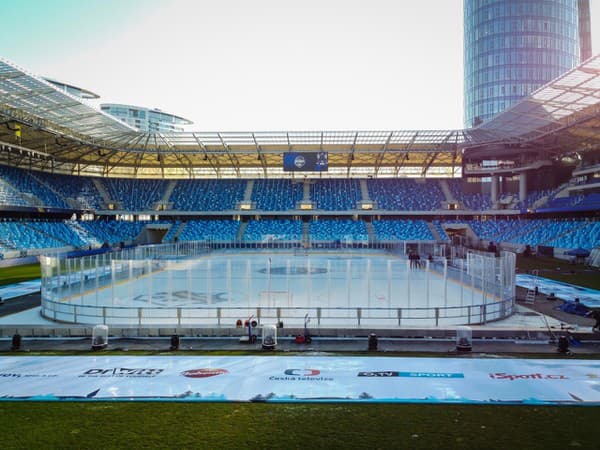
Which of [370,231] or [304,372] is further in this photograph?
[370,231]

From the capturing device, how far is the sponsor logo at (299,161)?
5922cm

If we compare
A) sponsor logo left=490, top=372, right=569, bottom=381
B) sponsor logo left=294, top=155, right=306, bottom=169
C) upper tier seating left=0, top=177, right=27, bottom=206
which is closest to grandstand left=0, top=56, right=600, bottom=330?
sponsor logo left=294, top=155, right=306, bottom=169

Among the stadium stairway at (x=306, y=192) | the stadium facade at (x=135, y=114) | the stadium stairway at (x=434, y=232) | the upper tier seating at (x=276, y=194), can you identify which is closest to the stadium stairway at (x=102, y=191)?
the upper tier seating at (x=276, y=194)

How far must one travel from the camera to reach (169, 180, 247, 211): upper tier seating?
2889 inches

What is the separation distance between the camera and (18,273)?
3794 cm

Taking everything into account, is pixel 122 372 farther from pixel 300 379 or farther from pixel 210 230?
pixel 210 230

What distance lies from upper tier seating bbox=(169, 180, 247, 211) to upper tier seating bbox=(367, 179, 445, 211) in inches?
874

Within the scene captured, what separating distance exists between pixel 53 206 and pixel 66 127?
13.1m

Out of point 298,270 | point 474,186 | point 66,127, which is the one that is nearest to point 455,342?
point 298,270

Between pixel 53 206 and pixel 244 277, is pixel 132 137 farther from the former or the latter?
pixel 244 277

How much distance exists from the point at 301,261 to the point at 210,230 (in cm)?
2543

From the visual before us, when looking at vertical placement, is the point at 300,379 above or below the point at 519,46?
below

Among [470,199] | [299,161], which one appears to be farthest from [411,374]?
[470,199]

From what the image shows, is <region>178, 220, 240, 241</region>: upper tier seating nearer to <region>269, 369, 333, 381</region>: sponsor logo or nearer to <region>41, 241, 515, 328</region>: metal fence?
<region>41, 241, 515, 328</region>: metal fence
